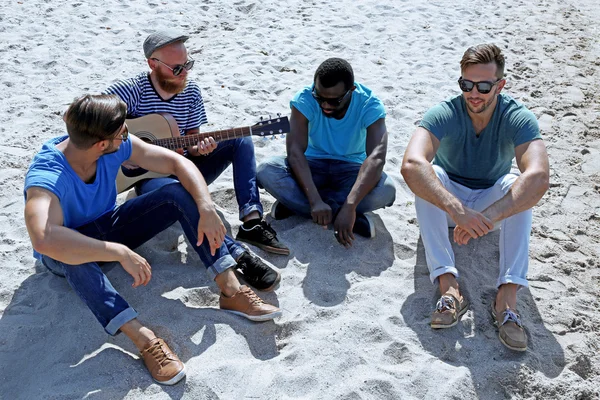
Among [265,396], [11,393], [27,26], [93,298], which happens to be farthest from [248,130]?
[27,26]

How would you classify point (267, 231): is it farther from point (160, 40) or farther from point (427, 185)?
point (160, 40)

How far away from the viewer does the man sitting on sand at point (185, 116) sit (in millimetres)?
4031

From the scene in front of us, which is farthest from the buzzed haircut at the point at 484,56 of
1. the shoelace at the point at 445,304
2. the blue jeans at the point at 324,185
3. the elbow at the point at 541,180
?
the shoelace at the point at 445,304

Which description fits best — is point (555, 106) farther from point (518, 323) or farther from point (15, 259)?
point (15, 259)

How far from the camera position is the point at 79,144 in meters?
3.18

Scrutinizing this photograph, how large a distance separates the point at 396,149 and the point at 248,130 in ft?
4.88

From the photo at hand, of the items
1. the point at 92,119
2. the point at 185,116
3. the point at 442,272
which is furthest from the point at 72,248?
the point at 442,272

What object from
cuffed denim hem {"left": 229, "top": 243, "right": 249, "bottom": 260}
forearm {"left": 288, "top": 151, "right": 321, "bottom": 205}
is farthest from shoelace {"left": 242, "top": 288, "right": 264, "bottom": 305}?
forearm {"left": 288, "top": 151, "right": 321, "bottom": 205}

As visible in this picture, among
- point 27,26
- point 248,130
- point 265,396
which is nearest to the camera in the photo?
point 265,396

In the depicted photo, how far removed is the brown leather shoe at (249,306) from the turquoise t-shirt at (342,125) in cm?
130

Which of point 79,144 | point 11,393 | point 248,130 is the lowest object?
point 11,393

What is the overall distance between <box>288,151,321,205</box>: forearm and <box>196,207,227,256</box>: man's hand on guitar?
0.85m

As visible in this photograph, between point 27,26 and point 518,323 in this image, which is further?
point 27,26

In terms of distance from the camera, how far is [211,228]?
3365mm
